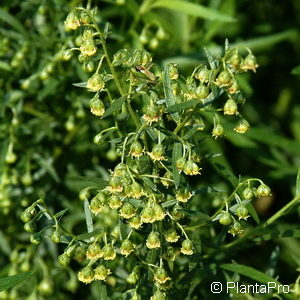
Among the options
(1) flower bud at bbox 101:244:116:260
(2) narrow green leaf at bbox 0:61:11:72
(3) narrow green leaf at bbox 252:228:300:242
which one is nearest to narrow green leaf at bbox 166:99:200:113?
(1) flower bud at bbox 101:244:116:260

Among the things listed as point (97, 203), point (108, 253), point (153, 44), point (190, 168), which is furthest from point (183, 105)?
point (153, 44)

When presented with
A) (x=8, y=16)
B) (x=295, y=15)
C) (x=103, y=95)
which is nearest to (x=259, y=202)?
(x=295, y=15)

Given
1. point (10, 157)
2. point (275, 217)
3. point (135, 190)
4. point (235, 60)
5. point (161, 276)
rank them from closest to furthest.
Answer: point (235, 60) → point (135, 190) → point (161, 276) → point (275, 217) → point (10, 157)

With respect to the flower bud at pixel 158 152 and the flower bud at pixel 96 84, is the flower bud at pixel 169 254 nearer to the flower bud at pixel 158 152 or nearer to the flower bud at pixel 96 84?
the flower bud at pixel 158 152

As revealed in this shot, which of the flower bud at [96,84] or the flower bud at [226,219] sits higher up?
the flower bud at [96,84]

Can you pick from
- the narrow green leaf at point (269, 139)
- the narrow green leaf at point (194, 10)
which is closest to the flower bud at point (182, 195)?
the narrow green leaf at point (194, 10)

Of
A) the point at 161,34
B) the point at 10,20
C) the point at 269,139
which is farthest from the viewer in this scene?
the point at 269,139

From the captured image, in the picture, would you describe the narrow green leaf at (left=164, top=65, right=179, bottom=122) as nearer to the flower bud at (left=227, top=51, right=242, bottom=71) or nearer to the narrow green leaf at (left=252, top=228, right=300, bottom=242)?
the flower bud at (left=227, top=51, right=242, bottom=71)

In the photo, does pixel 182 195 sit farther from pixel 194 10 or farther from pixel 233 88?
pixel 194 10
